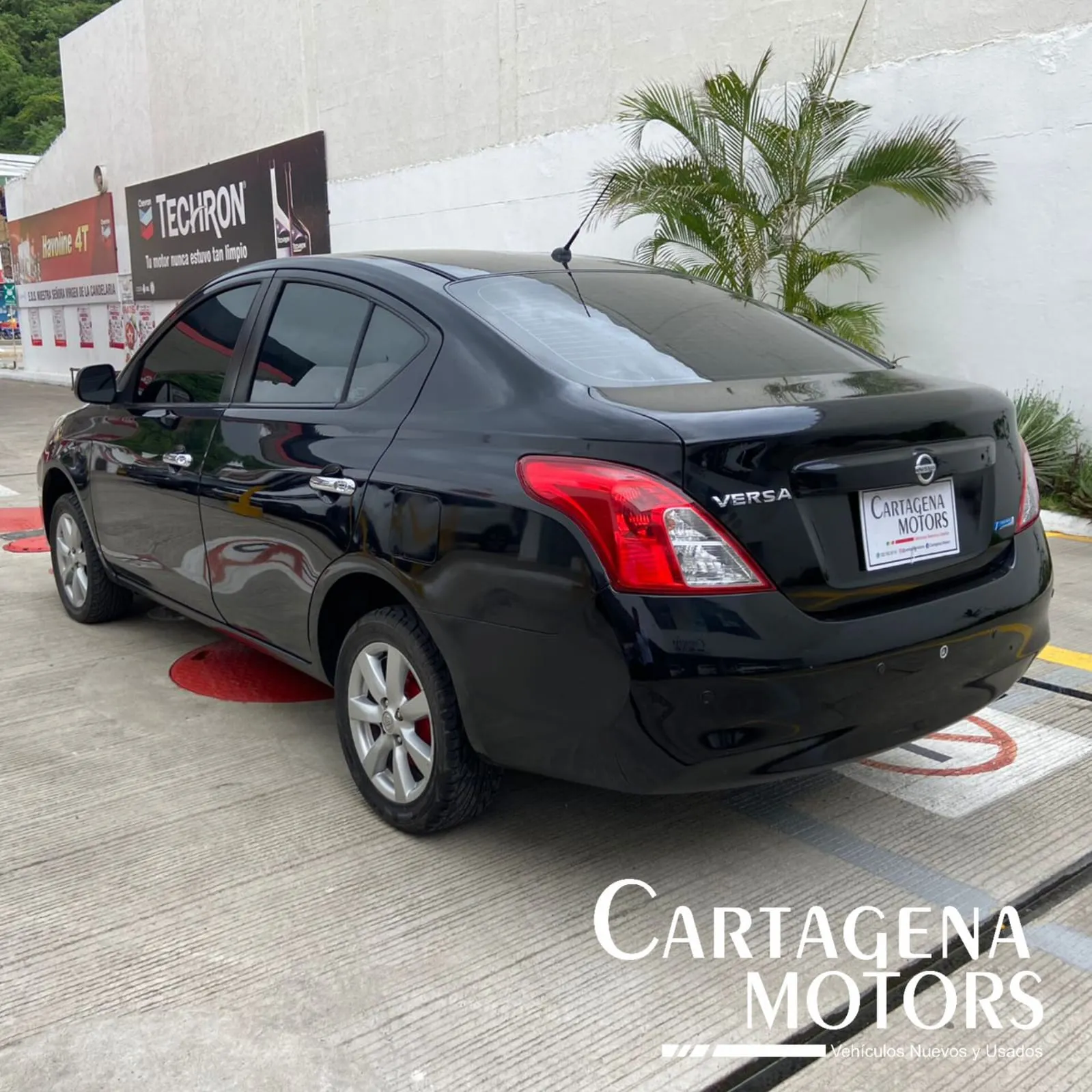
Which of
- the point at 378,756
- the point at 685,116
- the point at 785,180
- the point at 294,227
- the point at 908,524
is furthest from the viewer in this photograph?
the point at 294,227

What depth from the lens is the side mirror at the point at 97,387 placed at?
476 cm

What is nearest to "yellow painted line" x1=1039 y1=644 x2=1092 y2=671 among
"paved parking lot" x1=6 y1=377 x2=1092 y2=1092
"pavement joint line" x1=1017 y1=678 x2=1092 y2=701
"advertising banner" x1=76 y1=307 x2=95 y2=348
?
"pavement joint line" x1=1017 y1=678 x2=1092 y2=701

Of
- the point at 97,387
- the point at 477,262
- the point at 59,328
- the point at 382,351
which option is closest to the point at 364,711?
the point at 382,351

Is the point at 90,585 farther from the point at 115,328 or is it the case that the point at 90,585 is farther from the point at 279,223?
the point at 115,328

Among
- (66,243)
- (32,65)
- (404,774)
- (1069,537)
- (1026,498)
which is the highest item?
(32,65)

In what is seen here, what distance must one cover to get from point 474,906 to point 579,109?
10701mm

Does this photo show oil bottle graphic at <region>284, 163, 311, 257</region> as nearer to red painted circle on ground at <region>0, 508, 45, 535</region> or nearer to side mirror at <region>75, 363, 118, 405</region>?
red painted circle on ground at <region>0, 508, 45, 535</region>

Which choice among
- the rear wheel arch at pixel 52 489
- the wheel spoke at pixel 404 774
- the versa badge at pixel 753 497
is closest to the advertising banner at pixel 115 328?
the rear wheel arch at pixel 52 489

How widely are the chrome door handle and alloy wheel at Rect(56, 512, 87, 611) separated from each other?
2344mm

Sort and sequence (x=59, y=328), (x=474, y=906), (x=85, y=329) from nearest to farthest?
(x=474, y=906) → (x=85, y=329) → (x=59, y=328)

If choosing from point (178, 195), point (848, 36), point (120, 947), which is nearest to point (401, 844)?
point (120, 947)

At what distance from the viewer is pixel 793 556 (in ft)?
8.43

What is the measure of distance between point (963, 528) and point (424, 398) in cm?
147

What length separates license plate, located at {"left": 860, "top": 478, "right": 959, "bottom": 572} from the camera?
106 inches
